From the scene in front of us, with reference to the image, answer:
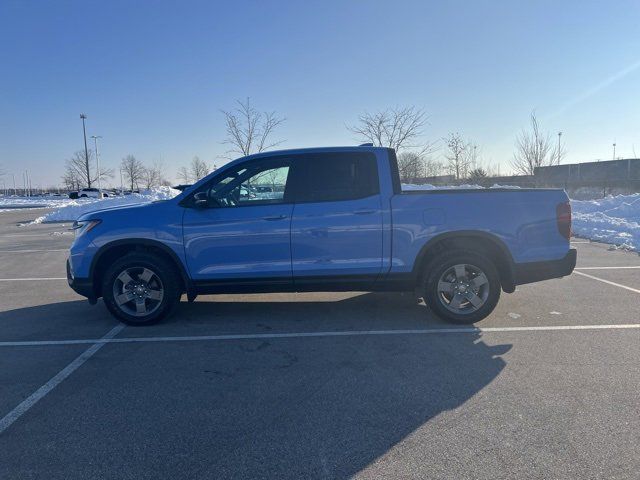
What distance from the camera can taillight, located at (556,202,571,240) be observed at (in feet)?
16.5

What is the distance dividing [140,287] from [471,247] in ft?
12.8

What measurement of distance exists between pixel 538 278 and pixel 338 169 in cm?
267

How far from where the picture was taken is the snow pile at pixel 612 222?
11258 mm

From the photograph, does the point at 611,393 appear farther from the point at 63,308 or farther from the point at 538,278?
the point at 63,308

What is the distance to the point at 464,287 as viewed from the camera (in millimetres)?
5031

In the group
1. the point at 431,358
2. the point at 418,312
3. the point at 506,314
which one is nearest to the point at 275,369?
the point at 431,358

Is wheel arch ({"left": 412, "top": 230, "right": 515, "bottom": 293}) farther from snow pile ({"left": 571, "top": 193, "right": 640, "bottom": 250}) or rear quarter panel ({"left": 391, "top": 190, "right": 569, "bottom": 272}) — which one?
snow pile ({"left": 571, "top": 193, "right": 640, "bottom": 250})

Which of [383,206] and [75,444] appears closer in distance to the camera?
[75,444]

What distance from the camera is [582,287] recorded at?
21.9 ft

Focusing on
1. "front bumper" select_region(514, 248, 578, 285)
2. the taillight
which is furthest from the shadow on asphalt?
the taillight

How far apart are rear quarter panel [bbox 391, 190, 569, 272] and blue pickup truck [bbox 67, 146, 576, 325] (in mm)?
12

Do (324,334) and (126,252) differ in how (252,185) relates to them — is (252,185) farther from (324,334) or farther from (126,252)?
(324,334)

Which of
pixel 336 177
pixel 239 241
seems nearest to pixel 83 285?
pixel 239 241

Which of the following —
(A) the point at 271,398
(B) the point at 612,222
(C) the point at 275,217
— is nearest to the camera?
(A) the point at 271,398
